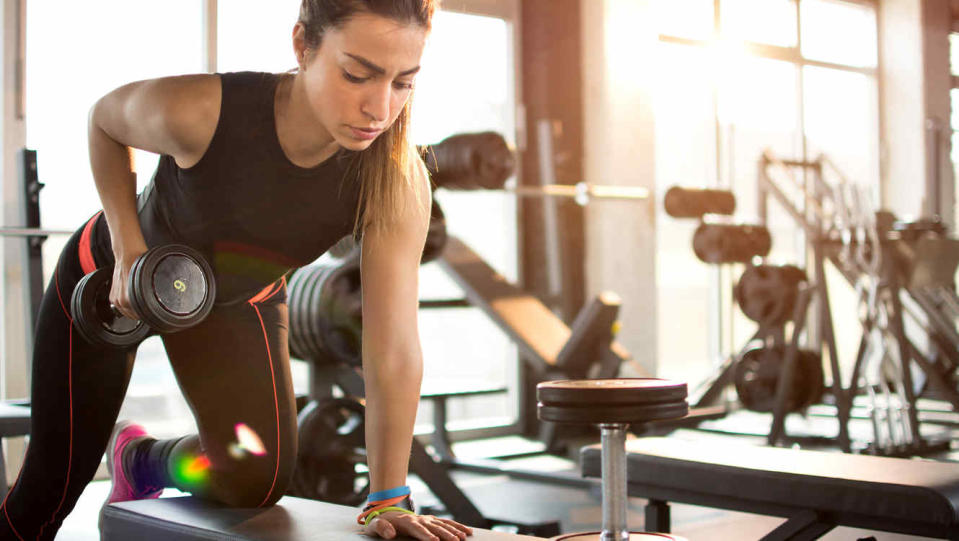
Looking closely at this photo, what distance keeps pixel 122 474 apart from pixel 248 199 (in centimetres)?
77

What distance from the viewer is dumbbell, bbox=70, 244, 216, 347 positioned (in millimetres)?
1476

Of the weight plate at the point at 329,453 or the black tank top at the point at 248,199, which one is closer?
the black tank top at the point at 248,199

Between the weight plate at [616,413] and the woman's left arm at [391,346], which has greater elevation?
the woman's left arm at [391,346]

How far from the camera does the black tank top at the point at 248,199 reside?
1584 mm

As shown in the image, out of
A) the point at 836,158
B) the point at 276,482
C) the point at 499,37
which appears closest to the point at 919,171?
the point at 836,158

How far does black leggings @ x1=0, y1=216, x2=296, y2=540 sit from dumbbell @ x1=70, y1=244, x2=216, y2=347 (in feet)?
0.30

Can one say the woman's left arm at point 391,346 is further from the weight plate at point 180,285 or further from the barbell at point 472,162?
the barbell at point 472,162

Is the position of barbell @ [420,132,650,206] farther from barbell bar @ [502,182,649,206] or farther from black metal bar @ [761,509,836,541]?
black metal bar @ [761,509,836,541]

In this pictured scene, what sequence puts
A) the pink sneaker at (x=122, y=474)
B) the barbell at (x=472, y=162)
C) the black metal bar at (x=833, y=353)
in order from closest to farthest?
the pink sneaker at (x=122, y=474), the barbell at (x=472, y=162), the black metal bar at (x=833, y=353)

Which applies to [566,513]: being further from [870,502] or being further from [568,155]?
[568,155]

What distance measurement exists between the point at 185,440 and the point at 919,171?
7.00 m

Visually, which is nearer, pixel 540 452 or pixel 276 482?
pixel 276 482

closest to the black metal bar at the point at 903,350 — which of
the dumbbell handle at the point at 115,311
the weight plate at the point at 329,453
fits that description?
the weight plate at the point at 329,453

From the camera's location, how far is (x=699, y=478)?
2189mm
